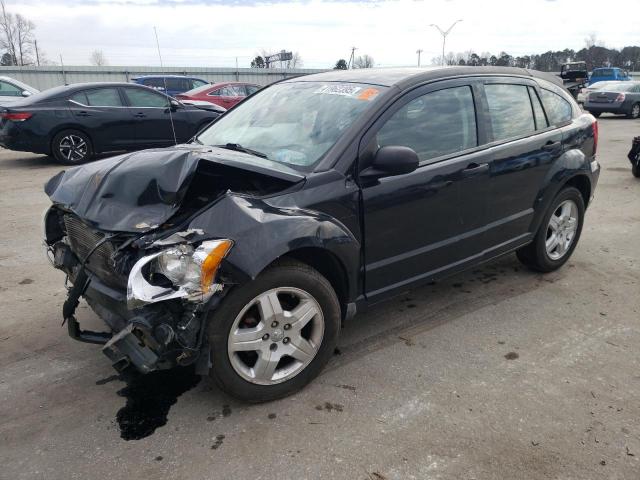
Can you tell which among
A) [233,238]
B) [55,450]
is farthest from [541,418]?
[55,450]

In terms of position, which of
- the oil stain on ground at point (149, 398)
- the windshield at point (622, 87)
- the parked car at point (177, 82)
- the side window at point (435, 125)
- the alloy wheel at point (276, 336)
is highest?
the parked car at point (177, 82)

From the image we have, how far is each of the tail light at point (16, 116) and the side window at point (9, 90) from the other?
15.1ft

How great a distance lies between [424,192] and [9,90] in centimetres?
1360

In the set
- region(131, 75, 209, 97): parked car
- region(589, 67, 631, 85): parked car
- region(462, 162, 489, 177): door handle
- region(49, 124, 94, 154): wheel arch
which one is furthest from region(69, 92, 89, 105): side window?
region(589, 67, 631, 85): parked car

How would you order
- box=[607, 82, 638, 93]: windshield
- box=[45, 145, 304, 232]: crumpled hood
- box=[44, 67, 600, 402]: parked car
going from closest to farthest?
box=[44, 67, 600, 402]: parked car → box=[45, 145, 304, 232]: crumpled hood → box=[607, 82, 638, 93]: windshield

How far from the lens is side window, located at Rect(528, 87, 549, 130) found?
428 centimetres

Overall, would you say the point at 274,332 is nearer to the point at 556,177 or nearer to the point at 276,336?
the point at 276,336

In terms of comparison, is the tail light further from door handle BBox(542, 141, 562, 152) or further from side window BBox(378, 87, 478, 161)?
door handle BBox(542, 141, 562, 152)

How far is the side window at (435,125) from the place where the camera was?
10.8ft

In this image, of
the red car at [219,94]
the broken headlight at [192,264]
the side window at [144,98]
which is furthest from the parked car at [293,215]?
the red car at [219,94]

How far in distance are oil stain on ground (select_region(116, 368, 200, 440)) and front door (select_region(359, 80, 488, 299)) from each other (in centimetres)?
127

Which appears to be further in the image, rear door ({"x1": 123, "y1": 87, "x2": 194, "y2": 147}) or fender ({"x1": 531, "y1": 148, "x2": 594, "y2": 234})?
rear door ({"x1": 123, "y1": 87, "x2": 194, "y2": 147})

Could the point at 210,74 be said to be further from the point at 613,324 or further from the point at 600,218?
the point at 613,324

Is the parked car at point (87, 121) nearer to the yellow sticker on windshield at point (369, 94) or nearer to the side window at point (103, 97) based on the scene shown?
the side window at point (103, 97)
